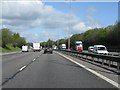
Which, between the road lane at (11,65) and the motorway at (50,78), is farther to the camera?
the road lane at (11,65)

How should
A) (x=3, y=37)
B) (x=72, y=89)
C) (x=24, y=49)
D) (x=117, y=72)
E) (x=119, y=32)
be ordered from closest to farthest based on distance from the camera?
1. (x=72, y=89)
2. (x=117, y=72)
3. (x=119, y=32)
4. (x=24, y=49)
5. (x=3, y=37)

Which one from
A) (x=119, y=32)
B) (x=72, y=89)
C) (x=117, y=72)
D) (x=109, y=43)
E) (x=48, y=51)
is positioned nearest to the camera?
(x=72, y=89)

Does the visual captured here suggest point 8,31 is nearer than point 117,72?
No

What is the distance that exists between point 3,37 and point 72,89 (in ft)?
398

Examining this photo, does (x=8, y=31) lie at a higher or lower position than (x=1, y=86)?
higher

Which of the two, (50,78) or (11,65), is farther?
(11,65)

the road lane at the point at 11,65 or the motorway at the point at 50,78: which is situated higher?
the road lane at the point at 11,65

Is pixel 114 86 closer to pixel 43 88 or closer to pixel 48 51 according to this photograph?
pixel 43 88

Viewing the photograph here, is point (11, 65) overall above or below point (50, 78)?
above

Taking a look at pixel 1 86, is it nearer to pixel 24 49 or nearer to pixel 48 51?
pixel 48 51

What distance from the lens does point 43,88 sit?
12555mm

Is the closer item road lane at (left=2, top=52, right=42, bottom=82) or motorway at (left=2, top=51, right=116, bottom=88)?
motorway at (left=2, top=51, right=116, bottom=88)

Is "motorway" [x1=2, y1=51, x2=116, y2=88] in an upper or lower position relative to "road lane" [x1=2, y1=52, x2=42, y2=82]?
lower

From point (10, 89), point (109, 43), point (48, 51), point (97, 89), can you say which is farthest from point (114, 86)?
point (109, 43)
